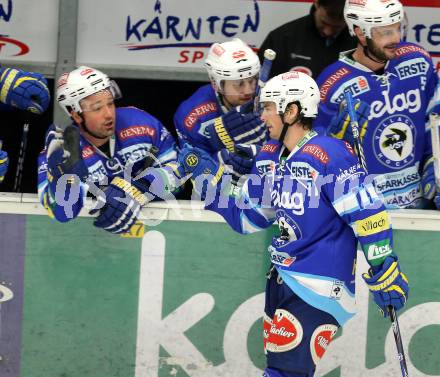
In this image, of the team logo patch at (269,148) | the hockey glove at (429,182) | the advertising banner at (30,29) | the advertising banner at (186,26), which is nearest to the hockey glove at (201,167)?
the team logo patch at (269,148)

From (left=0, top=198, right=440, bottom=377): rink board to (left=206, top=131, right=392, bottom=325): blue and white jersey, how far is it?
57 cm

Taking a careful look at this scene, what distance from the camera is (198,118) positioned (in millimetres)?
7402

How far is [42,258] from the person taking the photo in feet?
22.7

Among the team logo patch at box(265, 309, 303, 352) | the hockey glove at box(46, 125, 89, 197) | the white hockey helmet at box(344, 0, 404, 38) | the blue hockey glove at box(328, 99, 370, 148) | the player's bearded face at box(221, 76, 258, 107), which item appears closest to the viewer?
the team logo patch at box(265, 309, 303, 352)

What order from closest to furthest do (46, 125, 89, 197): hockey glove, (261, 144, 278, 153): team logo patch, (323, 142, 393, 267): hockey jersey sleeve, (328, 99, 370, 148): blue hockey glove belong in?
(323, 142, 393, 267): hockey jersey sleeve
(261, 144, 278, 153): team logo patch
(46, 125, 89, 197): hockey glove
(328, 99, 370, 148): blue hockey glove

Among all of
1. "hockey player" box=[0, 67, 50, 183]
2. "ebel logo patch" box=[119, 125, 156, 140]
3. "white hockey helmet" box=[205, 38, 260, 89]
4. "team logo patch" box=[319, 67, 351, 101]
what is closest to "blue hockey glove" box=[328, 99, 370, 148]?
"team logo patch" box=[319, 67, 351, 101]

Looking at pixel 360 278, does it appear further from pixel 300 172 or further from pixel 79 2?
pixel 79 2

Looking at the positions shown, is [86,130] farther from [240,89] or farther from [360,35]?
[360,35]

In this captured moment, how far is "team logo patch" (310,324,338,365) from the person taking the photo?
6262 mm

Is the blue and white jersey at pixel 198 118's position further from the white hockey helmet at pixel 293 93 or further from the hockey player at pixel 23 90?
the white hockey helmet at pixel 293 93

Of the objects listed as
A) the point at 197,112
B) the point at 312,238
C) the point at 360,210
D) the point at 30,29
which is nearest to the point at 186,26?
the point at 30,29

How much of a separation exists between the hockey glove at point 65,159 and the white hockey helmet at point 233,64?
883 millimetres

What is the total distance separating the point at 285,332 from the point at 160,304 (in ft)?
2.99

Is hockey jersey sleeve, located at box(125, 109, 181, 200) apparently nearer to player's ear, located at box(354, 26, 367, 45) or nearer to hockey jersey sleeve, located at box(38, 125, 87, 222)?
hockey jersey sleeve, located at box(38, 125, 87, 222)
